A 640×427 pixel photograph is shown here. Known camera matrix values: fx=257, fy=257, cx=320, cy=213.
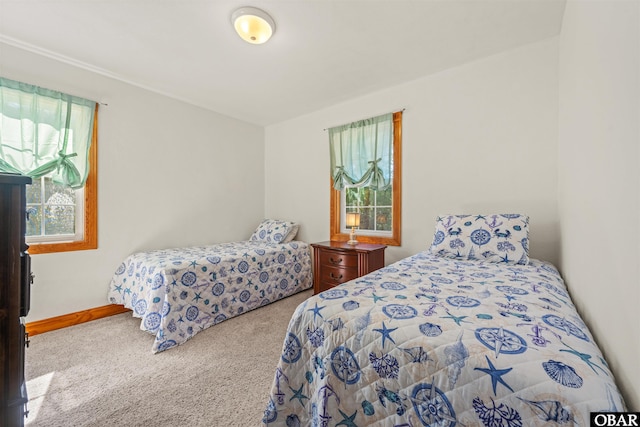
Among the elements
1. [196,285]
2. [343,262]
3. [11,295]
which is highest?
[11,295]

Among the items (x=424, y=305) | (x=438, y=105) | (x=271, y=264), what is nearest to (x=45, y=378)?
(x=271, y=264)

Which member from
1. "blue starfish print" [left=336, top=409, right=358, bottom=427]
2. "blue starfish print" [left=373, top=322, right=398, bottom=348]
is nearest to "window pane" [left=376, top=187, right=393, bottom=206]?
"blue starfish print" [left=373, top=322, right=398, bottom=348]

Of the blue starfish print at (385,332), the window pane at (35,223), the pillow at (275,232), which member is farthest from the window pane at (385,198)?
the window pane at (35,223)

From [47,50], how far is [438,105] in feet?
11.8

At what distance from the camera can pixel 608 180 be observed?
851 millimetres

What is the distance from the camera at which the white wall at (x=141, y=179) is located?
7.64 feet

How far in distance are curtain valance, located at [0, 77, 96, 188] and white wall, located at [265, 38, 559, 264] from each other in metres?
2.76

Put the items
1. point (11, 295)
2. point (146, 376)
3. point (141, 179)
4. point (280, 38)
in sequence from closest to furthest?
1. point (11, 295)
2. point (146, 376)
3. point (280, 38)
4. point (141, 179)

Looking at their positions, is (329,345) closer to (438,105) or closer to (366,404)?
(366,404)

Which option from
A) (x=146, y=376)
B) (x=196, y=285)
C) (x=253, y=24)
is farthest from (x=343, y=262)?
(x=253, y=24)

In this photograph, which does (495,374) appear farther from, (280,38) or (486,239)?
(280,38)

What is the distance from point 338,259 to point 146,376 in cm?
179

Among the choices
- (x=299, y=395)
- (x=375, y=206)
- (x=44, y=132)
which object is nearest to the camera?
(x=299, y=395)

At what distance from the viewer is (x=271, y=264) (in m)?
3.00
